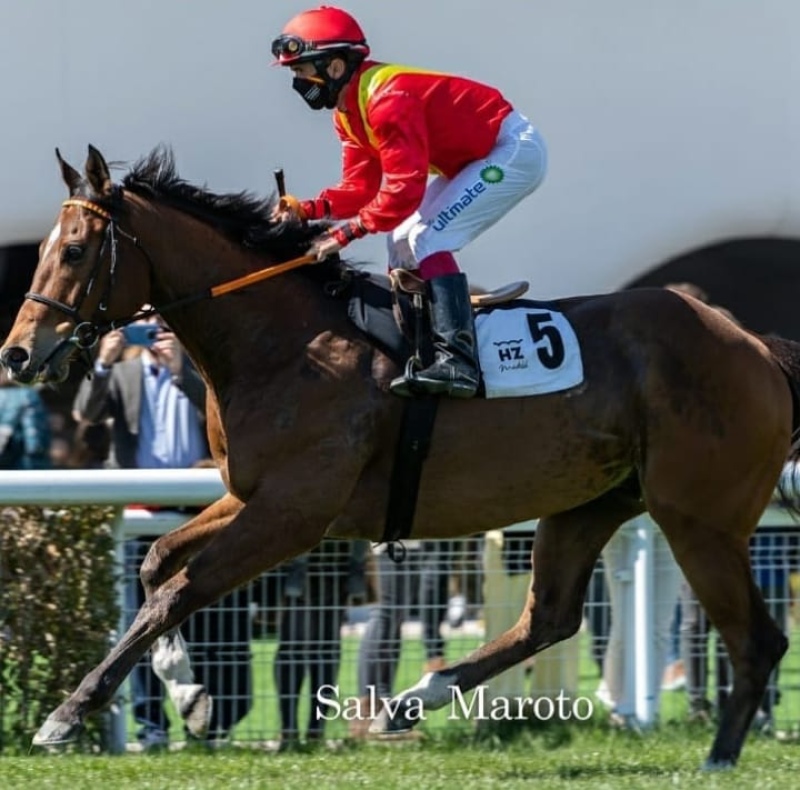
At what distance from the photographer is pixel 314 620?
24.1ft

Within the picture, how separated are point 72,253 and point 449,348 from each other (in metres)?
1.12

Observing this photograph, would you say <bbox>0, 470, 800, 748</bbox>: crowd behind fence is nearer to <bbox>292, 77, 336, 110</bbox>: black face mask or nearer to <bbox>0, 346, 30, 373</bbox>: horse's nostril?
<bbox>0, 346, 30, 373</bbox>: horse's nostril

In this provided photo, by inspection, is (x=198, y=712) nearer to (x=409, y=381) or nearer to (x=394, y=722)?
(x=394, y=722)

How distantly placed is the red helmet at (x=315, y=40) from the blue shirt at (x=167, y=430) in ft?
7.06

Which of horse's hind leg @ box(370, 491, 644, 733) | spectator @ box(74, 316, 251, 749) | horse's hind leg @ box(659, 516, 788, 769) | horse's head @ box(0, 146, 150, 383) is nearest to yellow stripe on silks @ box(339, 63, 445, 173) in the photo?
horse's head @ box(0, 146, 150, 383)

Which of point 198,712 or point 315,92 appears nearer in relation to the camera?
point 315,92

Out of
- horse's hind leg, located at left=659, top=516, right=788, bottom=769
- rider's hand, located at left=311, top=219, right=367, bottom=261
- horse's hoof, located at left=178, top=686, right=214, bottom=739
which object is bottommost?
horse's hoof, located at left=178, top=686, right=214, bottom=739

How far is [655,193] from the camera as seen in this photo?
322 inches

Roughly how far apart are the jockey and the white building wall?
5.25 feet

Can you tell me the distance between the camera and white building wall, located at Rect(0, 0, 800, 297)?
7.86 meters

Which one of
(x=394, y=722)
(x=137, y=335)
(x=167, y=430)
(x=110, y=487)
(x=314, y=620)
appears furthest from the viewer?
(x=137, y=335)

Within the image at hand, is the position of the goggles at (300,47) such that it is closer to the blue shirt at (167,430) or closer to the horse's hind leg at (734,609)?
the horse's hind leg at (734,609)

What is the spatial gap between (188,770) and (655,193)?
124 inches

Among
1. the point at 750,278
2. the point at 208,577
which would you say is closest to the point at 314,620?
the point at 208,577
